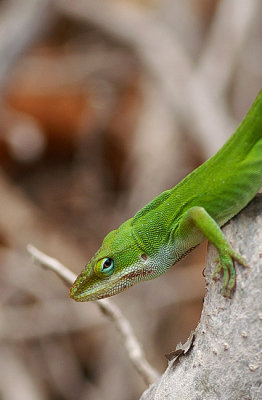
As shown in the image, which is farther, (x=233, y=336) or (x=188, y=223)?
(x=188, y=223)

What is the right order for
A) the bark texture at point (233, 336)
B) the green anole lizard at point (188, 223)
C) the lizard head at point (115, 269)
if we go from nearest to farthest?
1. the bark texture at point (233, 336)
2. the green anole lizard at point (188, 223)
3. the lizard head at point (115, 269)

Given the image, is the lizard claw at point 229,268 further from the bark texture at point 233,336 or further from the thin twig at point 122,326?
the thin twig at point 122,326

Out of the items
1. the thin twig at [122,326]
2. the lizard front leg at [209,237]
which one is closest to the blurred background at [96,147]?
the thin twig at [122,326]

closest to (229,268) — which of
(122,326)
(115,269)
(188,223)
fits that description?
(188,223)

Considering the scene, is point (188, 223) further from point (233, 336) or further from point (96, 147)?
point (96, 147)

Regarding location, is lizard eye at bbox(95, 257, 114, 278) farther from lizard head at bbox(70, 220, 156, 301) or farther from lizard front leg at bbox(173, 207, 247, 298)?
lizard front leg at bbox(173, 207, 247, 298)

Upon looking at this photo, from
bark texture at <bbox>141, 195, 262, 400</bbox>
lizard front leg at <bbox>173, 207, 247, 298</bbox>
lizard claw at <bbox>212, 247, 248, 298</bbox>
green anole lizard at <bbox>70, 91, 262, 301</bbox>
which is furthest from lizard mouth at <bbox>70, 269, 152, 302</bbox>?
lizard claw at <bbox>212, 247, 248, 298</bbox>
